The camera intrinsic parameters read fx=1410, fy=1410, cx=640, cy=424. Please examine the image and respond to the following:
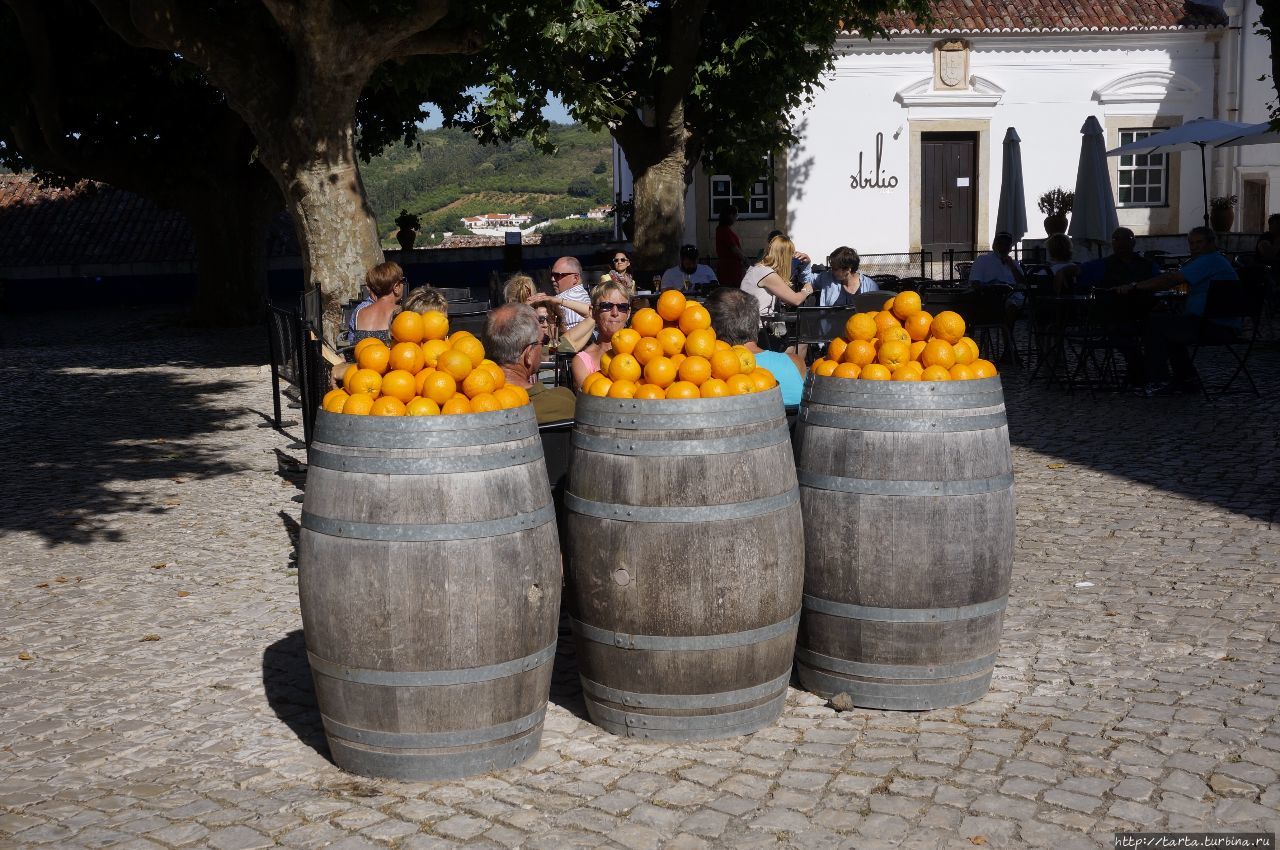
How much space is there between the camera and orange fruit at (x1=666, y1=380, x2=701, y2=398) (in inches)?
176

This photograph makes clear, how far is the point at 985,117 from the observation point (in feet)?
90.0

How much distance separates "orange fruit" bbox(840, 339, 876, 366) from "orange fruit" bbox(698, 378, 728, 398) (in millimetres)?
633

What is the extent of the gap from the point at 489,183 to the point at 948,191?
5576 centimetres

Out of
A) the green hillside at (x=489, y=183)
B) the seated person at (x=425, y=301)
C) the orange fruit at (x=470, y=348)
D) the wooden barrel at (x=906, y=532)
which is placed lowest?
the wooden barrel at (x=906, y=532)

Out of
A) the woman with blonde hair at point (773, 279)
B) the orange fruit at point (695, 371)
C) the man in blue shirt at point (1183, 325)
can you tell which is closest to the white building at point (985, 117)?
the man in blue shirt at point (1183, 325)

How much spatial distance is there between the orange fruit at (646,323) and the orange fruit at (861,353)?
701 millimetres

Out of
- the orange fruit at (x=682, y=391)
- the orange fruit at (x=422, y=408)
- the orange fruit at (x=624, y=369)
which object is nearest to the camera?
the orange fruit at (x=422, y=408)

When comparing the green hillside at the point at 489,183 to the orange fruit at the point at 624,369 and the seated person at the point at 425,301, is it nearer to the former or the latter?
the seated person at the point at 425,301

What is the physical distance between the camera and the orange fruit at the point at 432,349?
4.55 meters

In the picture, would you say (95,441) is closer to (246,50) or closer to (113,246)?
(246,50)

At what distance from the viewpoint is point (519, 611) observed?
13.9 ft

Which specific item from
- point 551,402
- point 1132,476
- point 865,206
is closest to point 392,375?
point 551,402

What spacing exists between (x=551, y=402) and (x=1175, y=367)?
7920mm

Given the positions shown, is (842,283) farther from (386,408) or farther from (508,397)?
(386,408)
